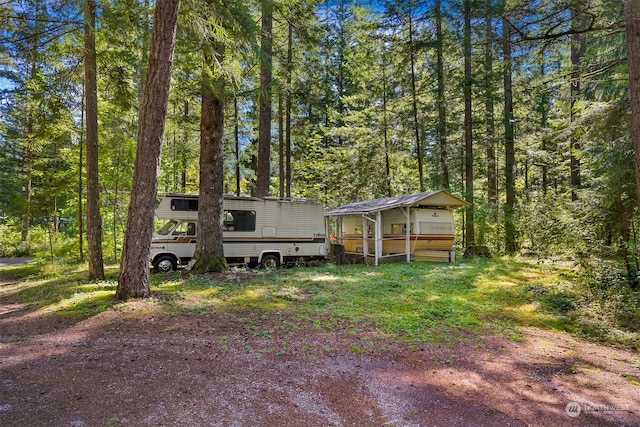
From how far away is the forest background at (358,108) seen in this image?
23.9ft

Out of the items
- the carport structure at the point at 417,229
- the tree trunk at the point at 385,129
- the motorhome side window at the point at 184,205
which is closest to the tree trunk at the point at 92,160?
the motorhome side window at the point at 184,205

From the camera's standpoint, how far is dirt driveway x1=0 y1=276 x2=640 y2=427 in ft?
9.18

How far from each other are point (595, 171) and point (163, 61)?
956cm

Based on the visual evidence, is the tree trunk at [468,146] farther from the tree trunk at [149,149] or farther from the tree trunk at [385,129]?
the tree trunk at [149,149]

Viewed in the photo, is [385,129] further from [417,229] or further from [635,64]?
[635,64]

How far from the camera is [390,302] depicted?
6969 mm

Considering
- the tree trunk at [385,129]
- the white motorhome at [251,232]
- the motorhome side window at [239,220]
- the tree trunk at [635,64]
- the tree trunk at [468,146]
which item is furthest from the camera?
the tree trunk at [385,129]

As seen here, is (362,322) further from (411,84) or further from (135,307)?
(411,84)

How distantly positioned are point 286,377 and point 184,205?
8814 millimetres

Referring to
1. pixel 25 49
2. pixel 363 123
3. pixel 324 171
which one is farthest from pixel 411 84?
pixel 25 49

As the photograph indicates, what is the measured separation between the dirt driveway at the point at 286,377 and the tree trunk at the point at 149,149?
90 centimetres

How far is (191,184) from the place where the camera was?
2206cm

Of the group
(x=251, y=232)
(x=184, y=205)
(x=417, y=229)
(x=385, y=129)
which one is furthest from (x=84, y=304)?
(x=385, y=129)

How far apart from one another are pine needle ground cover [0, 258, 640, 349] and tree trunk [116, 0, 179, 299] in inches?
27.3
